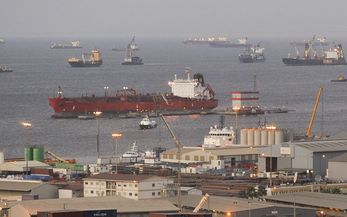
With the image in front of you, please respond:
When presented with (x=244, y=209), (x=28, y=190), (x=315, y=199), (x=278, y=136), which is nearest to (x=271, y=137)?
(x=278, y=136)

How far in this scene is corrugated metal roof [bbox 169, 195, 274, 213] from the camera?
27.2 meters

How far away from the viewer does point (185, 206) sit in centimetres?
2839

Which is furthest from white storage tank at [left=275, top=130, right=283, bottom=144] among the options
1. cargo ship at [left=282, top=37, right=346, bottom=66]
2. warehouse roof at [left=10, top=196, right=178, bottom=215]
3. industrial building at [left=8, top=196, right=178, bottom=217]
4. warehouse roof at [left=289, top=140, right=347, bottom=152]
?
cargo ship at [left=282, top=37, right=346, bottom=66]

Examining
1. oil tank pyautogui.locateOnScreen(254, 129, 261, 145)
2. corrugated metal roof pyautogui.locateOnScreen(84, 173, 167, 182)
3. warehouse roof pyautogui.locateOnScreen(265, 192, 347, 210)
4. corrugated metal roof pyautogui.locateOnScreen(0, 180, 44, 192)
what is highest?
oil tank pyautogui.locateOnScreen(254, 129, 261, 145)

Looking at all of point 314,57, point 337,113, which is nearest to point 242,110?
point 337,113

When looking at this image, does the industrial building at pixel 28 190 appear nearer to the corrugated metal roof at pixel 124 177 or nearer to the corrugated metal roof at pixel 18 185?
the corrugated metal roof at pixel 18 185

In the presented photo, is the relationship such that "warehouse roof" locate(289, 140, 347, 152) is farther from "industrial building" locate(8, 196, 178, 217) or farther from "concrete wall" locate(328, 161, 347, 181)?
"industrial building" locate(8, 196, 178, 217)

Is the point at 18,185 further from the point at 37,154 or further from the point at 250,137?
the point at 250,137

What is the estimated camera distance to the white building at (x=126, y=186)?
31125 millimetres

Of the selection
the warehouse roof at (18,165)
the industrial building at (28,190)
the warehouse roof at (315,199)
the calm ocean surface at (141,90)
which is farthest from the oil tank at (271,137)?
the warehouse roof at (315,199)

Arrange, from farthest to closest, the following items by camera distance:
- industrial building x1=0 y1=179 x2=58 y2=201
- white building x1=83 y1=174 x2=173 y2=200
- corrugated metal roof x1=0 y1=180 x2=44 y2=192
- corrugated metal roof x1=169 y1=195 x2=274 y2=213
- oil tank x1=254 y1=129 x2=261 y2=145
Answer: oil tank x1=254 y1=129 x2=261 y2=145 < corrugated metal roof x1=0 y1=180 x2=44 y2=192 < industrial building x1=0 y1=179 x2=58 y2=201 < white building x1=83 y1=174 x2=173 y2=200 < corrugated metal roof x1=169 y1=195 x2=274 y2=213

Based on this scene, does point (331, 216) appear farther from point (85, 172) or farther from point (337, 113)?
point (337, 113)

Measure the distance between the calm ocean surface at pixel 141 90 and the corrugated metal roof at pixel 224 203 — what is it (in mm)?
15519

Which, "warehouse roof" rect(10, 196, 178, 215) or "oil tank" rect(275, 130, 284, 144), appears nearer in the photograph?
"warehouse roof" rect(10, 196, 178, 215)
